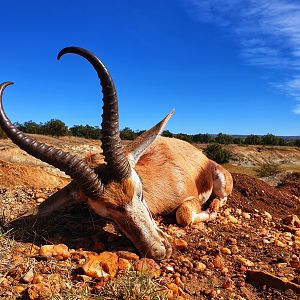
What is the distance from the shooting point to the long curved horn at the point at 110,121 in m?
4.27

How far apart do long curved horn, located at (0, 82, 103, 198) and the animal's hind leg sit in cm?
210

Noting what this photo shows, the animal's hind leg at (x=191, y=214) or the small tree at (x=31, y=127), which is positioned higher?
the small tree at (x=31, y=127)

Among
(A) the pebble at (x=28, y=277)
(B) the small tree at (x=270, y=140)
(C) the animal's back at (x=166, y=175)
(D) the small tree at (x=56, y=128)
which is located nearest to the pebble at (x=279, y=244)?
(C) the animal's back at (x=166, y=175)

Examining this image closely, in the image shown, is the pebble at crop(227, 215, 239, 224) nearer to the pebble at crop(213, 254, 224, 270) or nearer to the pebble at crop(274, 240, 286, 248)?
the pebble at crop(274, 240, 286, 248)

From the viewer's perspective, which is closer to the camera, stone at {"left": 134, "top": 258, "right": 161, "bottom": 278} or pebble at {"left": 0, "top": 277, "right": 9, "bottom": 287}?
pebble at {"left": 0, "top": 277, "right": 9, "bottom": 287}

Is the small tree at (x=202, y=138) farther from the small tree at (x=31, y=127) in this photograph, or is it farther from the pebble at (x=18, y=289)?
the pebble at (x=18, y=289)

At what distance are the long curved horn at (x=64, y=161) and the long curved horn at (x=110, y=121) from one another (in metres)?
0.29

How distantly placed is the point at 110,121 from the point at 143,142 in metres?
1.53

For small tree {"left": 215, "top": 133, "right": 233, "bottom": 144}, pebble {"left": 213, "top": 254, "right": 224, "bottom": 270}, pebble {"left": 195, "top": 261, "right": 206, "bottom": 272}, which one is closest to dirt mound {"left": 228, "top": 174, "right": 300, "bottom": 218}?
pebble {"left": 213, "top": 254, "right": 224, "bottom": 270}

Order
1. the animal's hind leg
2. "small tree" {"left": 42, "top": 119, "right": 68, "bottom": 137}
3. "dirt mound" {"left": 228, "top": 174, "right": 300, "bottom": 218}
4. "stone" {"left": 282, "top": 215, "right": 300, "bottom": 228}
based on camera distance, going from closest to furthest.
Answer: the animal's hind leg, "stone" {"left": 282, "top": 215, "right": 300, "bottom": 228}, "dirt mound" {"left": 228, "top": 174, "right": 300, "bottom": 218}, "small tree" {"left": 42, "top": 119, "right": 68, "bottom": 137}

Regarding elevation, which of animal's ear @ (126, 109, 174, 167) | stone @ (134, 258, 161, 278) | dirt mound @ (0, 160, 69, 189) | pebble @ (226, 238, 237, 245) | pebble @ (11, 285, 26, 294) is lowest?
pebble @ (11, 285, 26, 294)

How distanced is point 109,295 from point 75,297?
35cm

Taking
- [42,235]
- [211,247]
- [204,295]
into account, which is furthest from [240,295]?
[42,235]

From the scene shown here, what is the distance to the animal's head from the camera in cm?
453
